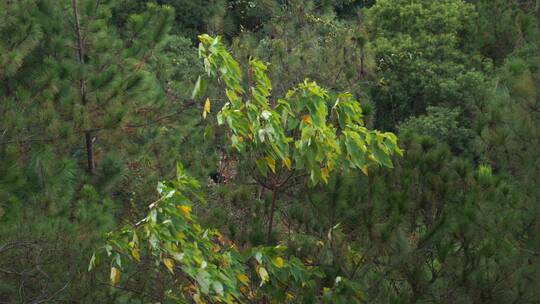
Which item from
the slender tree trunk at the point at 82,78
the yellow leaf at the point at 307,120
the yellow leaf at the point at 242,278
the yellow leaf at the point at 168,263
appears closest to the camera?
the yellow leaf at the point at 168,263

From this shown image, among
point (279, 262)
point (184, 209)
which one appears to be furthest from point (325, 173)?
point (184, 209)

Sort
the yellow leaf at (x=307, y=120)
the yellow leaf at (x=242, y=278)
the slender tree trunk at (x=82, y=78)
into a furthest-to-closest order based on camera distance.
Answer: the slender tree trunk at (x=82, y=78) < the yellow leaf at (x=242, y=278) < the yellow leaf at (x=307, y=120)

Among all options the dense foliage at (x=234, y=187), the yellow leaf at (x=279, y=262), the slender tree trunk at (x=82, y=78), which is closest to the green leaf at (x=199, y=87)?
the dense foliage at (x=234, y=187)

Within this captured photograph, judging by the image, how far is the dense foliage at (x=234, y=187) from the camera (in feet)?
15.8

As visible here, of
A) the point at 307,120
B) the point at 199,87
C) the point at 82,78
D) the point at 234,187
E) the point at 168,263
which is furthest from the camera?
the point at 82,78

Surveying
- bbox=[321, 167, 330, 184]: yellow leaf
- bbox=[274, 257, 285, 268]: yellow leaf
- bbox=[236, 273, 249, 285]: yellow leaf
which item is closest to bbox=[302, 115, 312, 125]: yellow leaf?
bbox=[321, 167, 330, 184]: yellow leaf

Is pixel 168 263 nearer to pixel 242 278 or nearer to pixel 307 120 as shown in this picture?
pixel 242 278

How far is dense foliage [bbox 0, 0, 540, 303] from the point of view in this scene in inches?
190

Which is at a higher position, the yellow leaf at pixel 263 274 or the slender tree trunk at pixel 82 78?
the yellow leaf at pixel 263 274

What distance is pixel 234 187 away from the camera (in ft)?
18.9

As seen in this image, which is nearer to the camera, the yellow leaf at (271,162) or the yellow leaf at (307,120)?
the yellow leaf at (307,120)

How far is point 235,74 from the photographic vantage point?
197 inches

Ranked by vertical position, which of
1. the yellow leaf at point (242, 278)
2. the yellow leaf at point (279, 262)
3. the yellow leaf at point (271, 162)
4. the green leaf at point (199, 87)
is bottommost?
the yellow leaf at point (242, 278)

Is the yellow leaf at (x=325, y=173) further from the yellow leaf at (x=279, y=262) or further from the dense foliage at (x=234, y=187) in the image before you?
the yellow leaf at (x=279, y=262)
